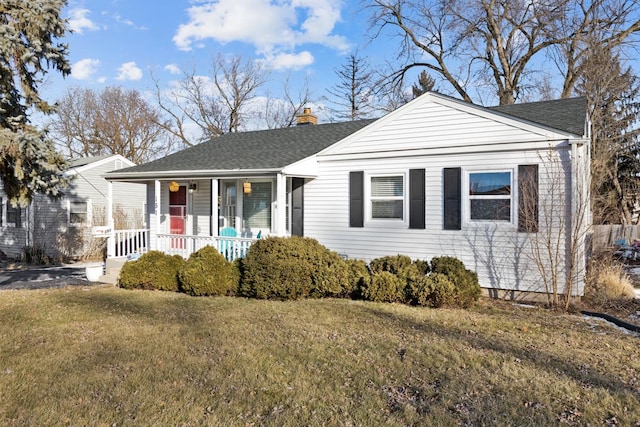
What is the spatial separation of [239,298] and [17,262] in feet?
40.5

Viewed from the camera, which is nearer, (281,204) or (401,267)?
(401,267)

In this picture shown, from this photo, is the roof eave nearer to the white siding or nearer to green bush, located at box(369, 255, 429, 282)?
the white siding

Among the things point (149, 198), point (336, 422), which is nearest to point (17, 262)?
point (149, 198)

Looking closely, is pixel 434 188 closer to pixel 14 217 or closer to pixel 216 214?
pixel 216 214

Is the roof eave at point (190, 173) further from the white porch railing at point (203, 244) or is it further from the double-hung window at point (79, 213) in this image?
the double-hung window at point (79, 213)

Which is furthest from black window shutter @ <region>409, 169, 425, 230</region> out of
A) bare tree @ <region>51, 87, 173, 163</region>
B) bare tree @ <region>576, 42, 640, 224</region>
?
bare tree @ <region>51, 87, 173, 163</region>

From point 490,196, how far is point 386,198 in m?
2.18

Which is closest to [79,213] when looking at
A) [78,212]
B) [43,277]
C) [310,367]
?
[78,212]

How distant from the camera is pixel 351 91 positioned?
94.5ft

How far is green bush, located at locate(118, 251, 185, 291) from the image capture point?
8.99 meters

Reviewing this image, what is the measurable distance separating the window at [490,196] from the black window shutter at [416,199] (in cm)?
97

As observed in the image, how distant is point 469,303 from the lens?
7.68 meters

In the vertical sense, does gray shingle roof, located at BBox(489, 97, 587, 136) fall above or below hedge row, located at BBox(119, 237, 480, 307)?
above

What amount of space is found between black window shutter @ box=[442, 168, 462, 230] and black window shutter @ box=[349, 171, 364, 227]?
6.12 ft
